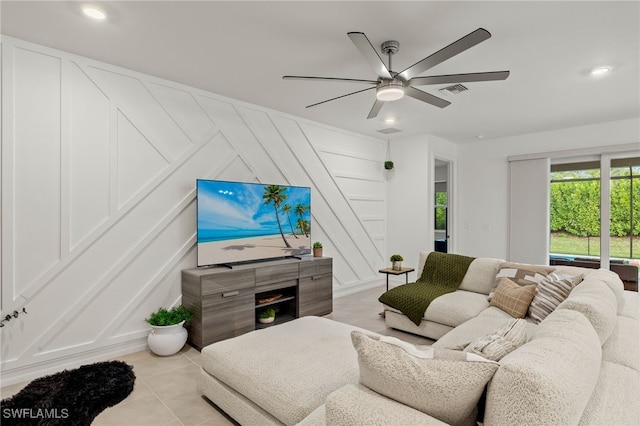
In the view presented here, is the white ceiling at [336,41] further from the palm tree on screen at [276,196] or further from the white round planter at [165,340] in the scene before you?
the white round planter at [165,340]

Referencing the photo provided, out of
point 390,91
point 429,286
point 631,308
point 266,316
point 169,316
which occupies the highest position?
point 390,91

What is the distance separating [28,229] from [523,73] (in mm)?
4430

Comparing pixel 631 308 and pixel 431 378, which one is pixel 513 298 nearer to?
pixel 631 308

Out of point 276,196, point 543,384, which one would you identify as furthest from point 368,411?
point 276,196

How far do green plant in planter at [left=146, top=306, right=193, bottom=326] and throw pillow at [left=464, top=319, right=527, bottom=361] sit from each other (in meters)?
2.59

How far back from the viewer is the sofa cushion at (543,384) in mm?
883

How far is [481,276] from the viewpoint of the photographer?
3.52 metres

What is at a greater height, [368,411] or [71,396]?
[368,411]

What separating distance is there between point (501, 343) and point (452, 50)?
168 cm

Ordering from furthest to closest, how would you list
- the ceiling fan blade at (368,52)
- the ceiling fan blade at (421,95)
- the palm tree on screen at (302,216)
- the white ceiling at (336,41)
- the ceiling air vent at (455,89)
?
1. the palm tree on screen at (302,216)
2. the ceiling air vent at (455,89)
3. the ceiling fan blade at (421,95)
4. the white ceiling at (336,41)
5. the ceiling fan blade at (368,52)

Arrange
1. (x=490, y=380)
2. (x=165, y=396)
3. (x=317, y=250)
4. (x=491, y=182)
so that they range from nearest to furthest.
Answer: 1. (x=490, y=380)
2. (x=165, y=396)
3. (x=317, y=250)
4. (x=491, y=182)

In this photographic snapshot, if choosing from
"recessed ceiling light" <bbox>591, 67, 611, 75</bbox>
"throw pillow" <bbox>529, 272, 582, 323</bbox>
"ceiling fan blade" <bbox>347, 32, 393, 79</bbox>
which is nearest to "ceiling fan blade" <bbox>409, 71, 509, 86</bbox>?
"ceiling fan blade" <bbox>347, 32, 393, 79</bbox>

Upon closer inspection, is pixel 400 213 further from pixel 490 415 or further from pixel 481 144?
pixel 490 415

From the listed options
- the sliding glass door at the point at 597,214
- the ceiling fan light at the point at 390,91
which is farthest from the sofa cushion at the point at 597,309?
the sliding glass door at the point at 597,214
